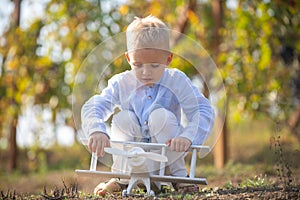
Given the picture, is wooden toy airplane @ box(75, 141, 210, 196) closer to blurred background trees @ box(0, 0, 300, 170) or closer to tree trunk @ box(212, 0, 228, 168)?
blurred background trees @ box(0, 0, 300, 170)

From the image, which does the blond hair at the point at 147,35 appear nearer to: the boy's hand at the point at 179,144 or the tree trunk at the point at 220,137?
the boy's hand at the point at 179,144

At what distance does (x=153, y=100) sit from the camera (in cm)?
319

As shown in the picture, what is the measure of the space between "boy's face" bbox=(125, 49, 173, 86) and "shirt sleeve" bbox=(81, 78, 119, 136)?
0.17 meters

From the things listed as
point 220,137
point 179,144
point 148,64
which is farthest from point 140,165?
point 220,137

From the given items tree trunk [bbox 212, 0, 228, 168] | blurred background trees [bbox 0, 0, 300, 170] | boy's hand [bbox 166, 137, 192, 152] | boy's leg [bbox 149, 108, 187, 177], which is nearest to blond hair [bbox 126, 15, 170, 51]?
boy's leg [bbox 149, 108, 187, 177]

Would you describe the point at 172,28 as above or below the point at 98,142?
above

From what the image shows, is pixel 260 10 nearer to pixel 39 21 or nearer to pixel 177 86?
pixel 39 21

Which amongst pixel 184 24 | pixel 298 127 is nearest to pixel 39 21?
pixel 184 24

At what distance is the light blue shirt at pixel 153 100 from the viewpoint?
3150mm

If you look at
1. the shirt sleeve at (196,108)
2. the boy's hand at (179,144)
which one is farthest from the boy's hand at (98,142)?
the shirt sleeve at (196,108)

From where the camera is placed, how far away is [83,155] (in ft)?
30.6

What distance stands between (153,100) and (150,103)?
2 centimetres

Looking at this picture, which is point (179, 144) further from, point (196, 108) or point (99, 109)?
point (99, 109)

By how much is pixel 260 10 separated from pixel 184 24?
124cm
